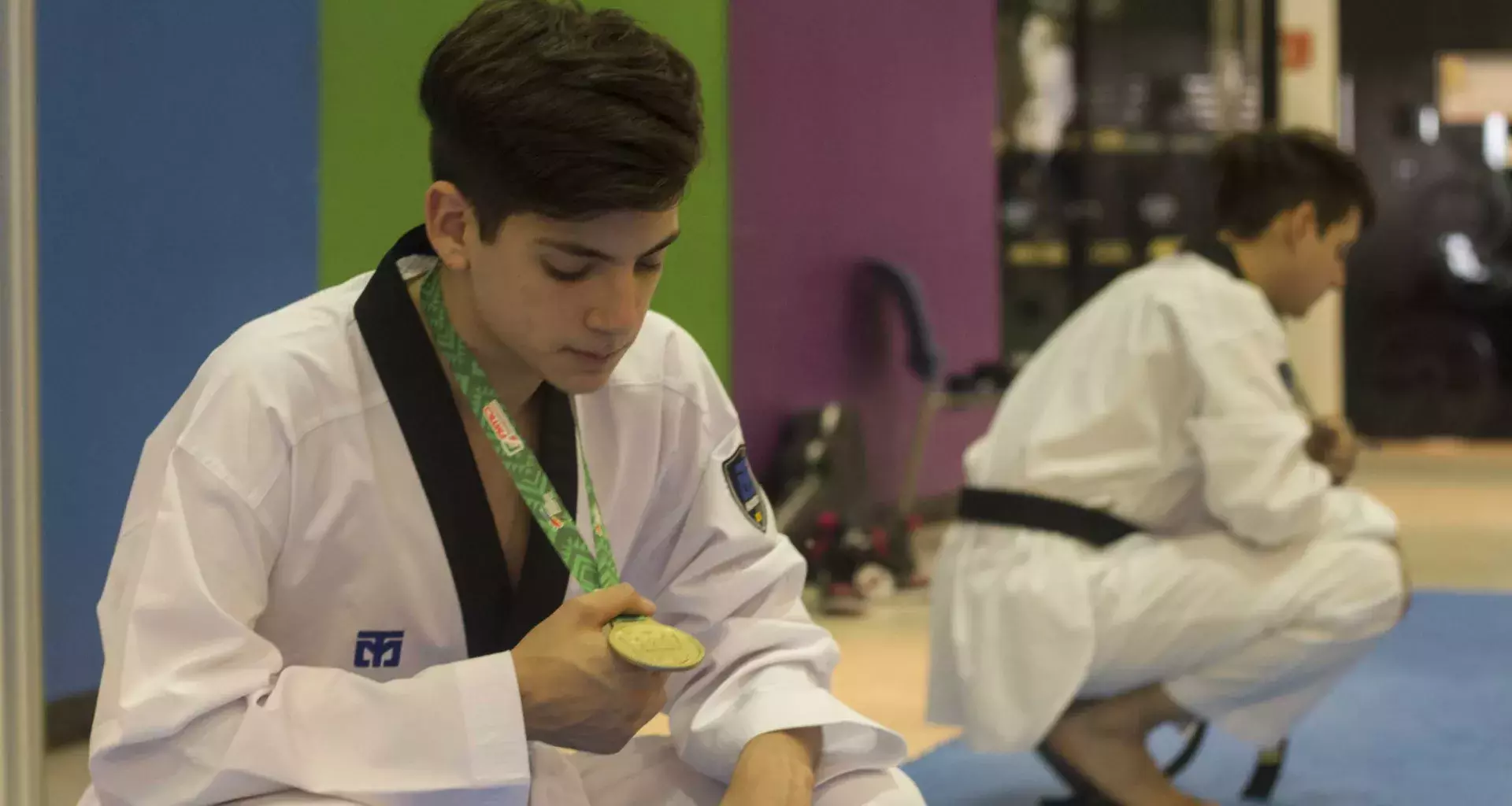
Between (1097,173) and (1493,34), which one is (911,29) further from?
(1493,34)

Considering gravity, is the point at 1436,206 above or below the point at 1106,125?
below

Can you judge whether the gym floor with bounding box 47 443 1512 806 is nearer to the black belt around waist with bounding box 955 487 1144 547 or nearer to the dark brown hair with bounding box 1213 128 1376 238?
the black belt around waist with bounding box 955 487 1144 547

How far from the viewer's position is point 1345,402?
7.84m

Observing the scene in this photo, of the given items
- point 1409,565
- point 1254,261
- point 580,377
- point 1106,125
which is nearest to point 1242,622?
point 1254,261

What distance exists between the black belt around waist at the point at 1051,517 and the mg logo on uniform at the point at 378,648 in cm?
123

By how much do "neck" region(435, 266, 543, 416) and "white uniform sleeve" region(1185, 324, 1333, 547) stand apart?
117 cm

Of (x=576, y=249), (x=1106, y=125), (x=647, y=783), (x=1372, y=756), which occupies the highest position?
(x=1106, y=125)

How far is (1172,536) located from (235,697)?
152 centimetres

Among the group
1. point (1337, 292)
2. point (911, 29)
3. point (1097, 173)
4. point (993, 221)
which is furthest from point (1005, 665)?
point (1337, 292)

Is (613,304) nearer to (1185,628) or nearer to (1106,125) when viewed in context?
(1185,628)

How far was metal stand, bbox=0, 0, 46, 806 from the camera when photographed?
4.52 ft

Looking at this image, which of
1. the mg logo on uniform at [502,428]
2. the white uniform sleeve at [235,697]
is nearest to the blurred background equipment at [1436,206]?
the mg logo on uniform at [502,428]

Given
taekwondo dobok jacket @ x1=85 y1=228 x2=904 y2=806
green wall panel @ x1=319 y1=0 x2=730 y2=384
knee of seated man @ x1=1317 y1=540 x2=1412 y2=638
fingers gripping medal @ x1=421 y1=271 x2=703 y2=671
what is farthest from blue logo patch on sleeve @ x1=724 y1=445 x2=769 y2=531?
knee of seated man @ x1=1317 y1=540 x2=1412 y2=638

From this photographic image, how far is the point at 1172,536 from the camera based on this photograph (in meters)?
2.26
